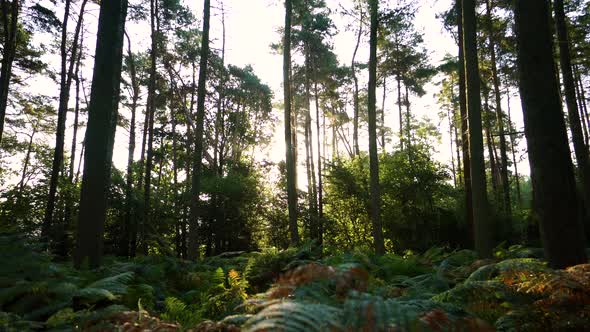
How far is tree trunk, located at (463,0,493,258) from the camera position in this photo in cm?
866

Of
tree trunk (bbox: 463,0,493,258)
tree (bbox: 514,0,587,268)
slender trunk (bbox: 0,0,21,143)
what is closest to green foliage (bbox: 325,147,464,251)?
tree trunk (bbox: 463,0,493,258)

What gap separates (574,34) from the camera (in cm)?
1548

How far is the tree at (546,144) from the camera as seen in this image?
441 centimetres

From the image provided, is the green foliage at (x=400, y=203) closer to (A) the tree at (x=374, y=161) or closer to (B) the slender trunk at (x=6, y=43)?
(A) the tree at (x=374, y=161)

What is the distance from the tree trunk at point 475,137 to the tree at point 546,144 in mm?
4064

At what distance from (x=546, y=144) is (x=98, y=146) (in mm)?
6769

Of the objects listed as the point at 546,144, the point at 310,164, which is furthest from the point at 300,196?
the point at 546,144

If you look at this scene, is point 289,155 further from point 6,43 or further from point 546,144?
point 6,43

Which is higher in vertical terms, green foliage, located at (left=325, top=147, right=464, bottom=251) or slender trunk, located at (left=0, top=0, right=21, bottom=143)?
slender trunk, located at (left=0, top=0, right=21, bottom=143)

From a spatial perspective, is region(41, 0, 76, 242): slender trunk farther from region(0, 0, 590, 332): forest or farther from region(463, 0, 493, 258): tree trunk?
region(463, 0, 493, 258): tree trunk

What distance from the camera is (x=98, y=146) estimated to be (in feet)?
22.4

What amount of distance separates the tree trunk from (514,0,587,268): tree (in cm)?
406

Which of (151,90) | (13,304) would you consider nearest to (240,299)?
(13,304)

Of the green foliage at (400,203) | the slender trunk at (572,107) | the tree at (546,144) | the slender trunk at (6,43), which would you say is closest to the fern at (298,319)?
the tree at (546,144)
